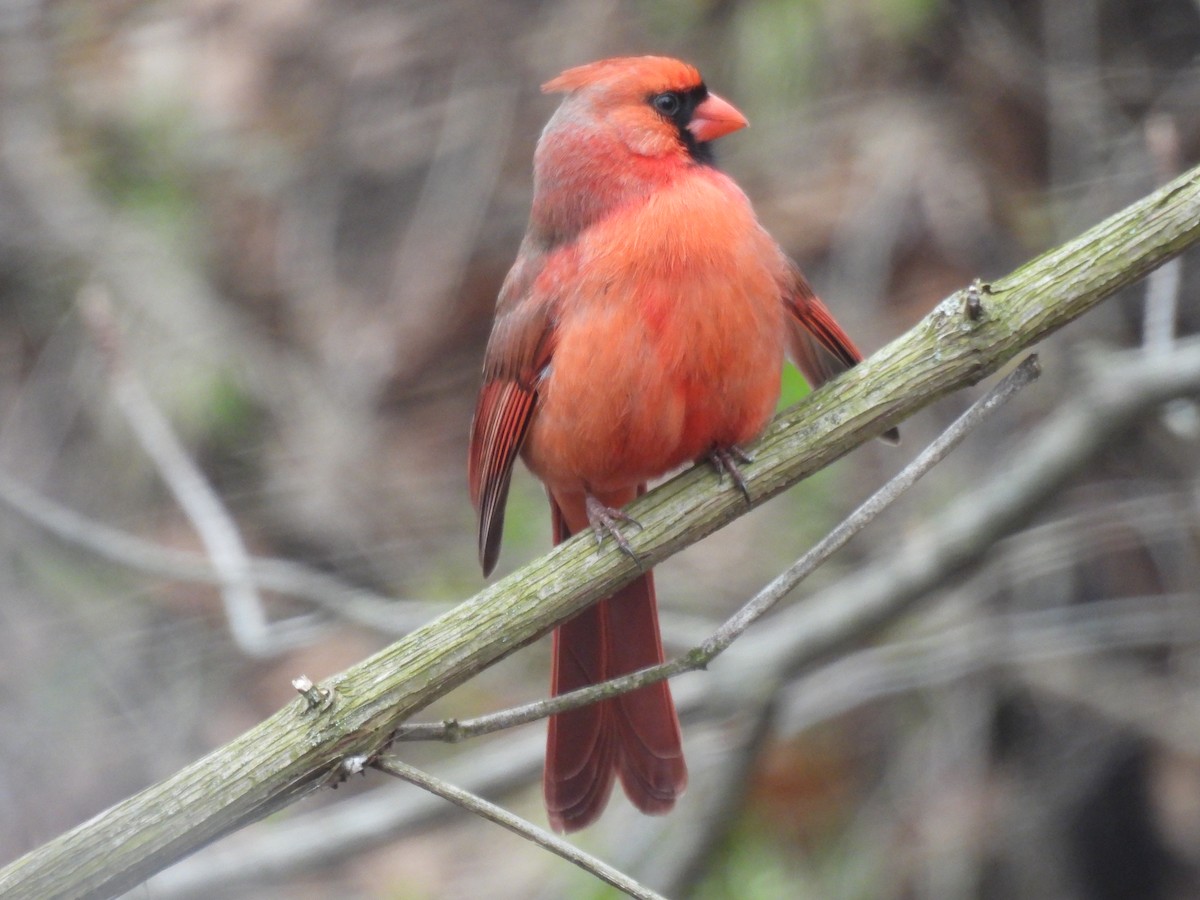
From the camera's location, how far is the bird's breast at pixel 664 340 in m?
2.66

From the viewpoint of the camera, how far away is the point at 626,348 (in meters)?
2.68

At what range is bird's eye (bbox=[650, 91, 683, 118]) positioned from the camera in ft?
10.2

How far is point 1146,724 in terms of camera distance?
4008mm

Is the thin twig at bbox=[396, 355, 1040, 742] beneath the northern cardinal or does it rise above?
beneath

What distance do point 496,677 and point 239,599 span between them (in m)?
1.36

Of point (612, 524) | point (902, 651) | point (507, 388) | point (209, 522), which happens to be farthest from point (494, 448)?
point (902, 651)

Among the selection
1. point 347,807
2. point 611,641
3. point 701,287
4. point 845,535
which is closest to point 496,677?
point 347,807

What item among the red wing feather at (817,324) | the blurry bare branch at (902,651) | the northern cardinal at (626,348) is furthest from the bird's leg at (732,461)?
the blurry bare branch at (902,651)

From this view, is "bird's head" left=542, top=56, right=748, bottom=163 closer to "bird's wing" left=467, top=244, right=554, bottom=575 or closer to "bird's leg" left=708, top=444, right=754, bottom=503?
"bird's wing" left=467, top=244, right=554, bottom=575

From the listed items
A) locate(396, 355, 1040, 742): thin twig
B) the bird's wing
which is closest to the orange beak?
the bird's wing

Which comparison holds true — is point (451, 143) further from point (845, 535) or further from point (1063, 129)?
point (845, 535)

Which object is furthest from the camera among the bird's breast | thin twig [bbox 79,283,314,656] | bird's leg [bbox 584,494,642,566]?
thin twig [bbox 79,283,314,656]

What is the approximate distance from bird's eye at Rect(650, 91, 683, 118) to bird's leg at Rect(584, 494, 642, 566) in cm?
101

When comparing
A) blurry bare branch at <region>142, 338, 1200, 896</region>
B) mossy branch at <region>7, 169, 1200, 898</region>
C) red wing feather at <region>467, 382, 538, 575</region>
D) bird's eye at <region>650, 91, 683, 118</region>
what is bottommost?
mossy branch at <region>7, 169, 1200, 898</region>
